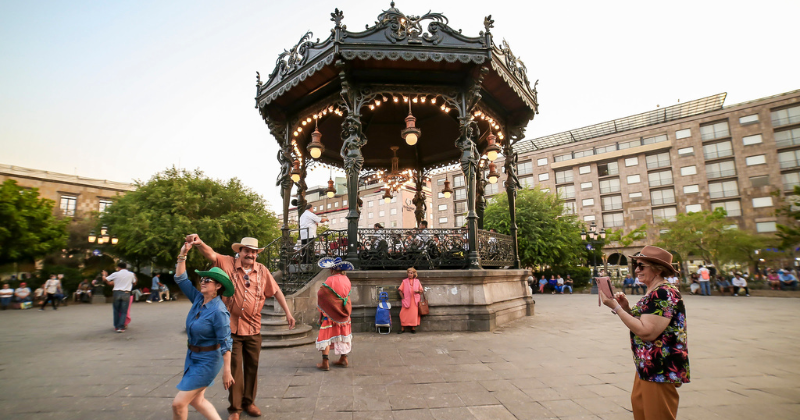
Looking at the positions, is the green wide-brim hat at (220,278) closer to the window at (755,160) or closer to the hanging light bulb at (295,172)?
the hanging light bulb at (295,172)

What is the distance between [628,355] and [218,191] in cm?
2692

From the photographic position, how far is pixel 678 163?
4869 centimetres

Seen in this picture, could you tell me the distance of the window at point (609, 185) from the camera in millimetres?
52753

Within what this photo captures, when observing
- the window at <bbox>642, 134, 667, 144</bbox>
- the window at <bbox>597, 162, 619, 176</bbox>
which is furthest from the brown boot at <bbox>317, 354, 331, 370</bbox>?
the window at <bbox>642, 134, 667, 144</bbox>

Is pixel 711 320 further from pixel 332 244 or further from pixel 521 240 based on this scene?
pixel 521 240

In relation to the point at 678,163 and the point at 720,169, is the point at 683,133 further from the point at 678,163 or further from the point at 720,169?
the point at 720,169

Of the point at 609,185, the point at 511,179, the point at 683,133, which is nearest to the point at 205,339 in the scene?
the point at 511,179

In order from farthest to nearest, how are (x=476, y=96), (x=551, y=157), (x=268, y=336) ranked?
(x=551, y=157) < (x=476, y=96) < (x=268, y=336)

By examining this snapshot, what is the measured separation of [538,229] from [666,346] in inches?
1107

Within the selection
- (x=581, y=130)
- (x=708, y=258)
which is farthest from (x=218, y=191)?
(x=581, y=130)

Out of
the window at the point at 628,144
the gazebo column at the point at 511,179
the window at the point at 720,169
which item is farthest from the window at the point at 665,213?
the gazebo column at the point at 511,179

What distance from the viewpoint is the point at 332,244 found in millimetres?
9758

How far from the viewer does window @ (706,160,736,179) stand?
4591cm

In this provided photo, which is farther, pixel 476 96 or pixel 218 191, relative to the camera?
pixel 218 191
